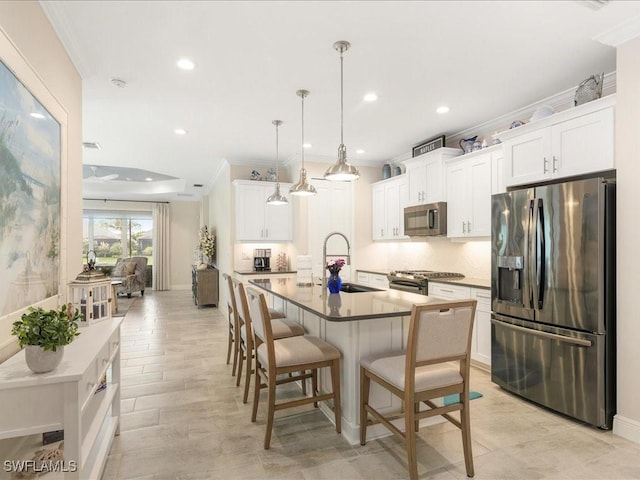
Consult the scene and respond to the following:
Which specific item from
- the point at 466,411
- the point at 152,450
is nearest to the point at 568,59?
the point at 466,411

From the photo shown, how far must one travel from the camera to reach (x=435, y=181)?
4723 millimetres

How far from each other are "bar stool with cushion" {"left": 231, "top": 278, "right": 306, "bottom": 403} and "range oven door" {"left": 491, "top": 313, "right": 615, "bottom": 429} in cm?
178

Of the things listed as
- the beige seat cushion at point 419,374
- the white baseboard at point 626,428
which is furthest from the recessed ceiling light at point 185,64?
the white baseboard at point 626,428

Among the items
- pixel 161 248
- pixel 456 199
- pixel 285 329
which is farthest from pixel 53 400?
pixel 161 248

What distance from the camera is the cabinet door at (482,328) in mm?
3604

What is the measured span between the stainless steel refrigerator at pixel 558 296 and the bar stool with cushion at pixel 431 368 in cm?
116

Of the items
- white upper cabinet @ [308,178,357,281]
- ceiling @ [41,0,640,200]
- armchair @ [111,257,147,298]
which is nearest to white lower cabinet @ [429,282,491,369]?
ceiling @ [41,0,640,200]

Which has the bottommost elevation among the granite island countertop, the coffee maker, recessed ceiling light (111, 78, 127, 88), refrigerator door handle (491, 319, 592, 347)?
refrigerator door handle (491, 319, 592, 347)

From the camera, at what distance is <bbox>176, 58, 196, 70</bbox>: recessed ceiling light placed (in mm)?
2832

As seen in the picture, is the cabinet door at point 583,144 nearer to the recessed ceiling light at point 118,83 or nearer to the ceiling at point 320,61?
the ceiling at point 320,61

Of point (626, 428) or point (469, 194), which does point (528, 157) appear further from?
point (626, 428)

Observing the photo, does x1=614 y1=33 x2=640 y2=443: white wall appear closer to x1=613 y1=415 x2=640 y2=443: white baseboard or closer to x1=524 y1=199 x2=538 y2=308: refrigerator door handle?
x1=613 y1=415 x2=640 y2=443: white baseboard

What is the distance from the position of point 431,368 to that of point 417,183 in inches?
135

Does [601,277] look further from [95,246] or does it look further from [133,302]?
[95,246]
